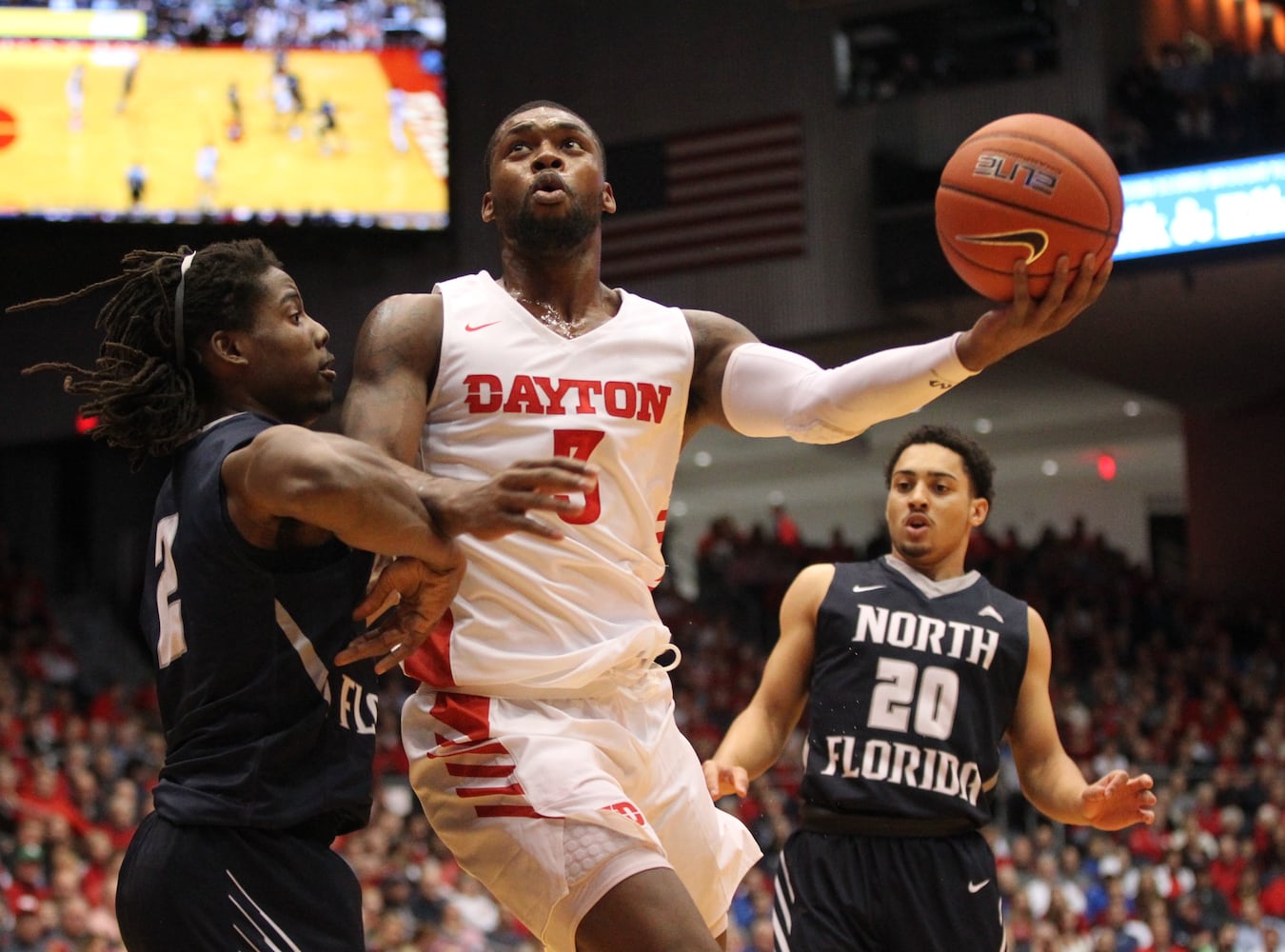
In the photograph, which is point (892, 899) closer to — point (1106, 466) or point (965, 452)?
point (965, 452)

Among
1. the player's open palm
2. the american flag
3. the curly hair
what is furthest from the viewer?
the american flag

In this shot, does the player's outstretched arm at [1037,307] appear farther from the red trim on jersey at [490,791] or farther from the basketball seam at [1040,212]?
Answer: the red trim on jersey at [490,791]

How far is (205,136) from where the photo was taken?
17391 mm

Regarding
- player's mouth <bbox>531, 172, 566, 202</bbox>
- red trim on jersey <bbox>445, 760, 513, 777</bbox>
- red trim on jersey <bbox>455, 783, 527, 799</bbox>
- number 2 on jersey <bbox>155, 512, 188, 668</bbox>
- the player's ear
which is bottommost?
red trim on jersey <bbox>455, 783, 527, 799</bbox>

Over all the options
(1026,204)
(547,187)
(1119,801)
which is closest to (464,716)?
(547,187)

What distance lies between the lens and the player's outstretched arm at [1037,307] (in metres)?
3.23

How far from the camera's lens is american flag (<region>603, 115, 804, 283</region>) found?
17469mm

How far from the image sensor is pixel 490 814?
340 cm

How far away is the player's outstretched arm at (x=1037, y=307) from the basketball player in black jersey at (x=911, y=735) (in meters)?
1.68

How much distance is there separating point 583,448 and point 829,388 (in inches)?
22.1

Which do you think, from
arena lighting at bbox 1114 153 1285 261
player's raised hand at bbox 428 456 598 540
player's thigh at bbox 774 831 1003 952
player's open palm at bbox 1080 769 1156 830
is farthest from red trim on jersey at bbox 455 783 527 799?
arena lighting at bbox 1114 153 1285 261

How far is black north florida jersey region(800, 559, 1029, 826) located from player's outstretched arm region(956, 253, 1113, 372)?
1746 millimetres

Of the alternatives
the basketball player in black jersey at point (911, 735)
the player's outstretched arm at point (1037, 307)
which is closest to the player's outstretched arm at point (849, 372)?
the player's outstretched arm at point (1037, 307)

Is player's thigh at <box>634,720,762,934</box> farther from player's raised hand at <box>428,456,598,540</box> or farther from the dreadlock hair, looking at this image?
the dreadlock hair
